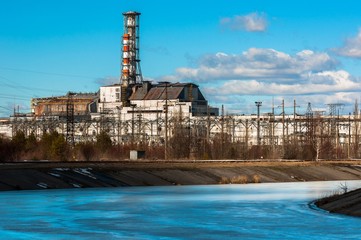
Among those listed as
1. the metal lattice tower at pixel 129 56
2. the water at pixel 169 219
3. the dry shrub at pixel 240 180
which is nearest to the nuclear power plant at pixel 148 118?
the metal lattice tower at pixel 129 56

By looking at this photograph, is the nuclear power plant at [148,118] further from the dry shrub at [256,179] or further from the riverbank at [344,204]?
the riverbank at [344,204]

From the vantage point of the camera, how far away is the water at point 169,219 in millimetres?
28422

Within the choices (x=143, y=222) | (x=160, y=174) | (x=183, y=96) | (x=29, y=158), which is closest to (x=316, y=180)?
(x=160, y=174)

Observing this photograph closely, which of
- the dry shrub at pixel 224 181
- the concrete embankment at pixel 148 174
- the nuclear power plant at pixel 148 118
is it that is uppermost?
the nuclear power plant at pixel 148 118

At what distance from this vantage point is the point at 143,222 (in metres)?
32.8

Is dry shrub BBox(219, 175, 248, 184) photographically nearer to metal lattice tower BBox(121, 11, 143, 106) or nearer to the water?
the water

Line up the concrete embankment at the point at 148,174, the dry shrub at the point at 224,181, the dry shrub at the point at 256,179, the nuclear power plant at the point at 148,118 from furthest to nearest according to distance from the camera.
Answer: the nuclear power plant at the point at 148,118, the dry shrub at the point at 256,179, the dry shrub at the point at 224,181, the concrete embankment at the point at 148,174

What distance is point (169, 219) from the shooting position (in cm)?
3431

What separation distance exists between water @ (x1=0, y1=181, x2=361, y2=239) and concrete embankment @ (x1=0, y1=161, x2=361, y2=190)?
13.7 meters

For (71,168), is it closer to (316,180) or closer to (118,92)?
(316,180)

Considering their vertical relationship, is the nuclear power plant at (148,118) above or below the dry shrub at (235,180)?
above

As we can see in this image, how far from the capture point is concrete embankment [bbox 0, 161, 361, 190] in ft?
207

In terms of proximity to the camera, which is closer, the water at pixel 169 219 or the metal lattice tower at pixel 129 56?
the water at pixel 169 219

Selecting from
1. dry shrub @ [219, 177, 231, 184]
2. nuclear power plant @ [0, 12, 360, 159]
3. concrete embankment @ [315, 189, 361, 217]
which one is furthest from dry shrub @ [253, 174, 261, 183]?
nuclear power plant @ [0, 12, 360, 159]
